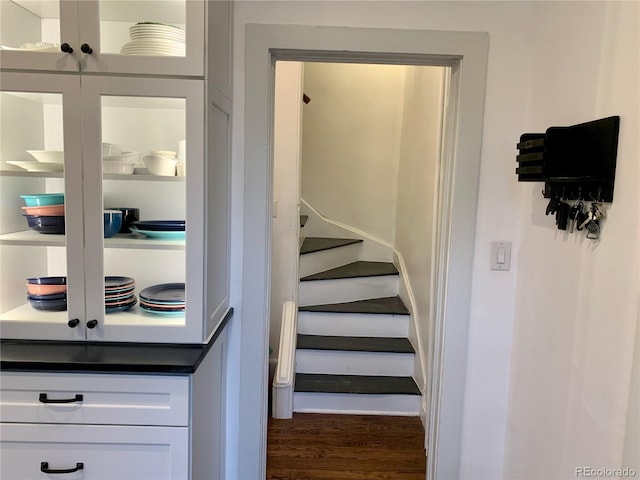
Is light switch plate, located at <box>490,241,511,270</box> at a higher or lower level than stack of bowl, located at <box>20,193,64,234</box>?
lower

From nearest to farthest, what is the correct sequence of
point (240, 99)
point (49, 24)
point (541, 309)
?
point (49, 24), point (541, 309), point (240, 99)

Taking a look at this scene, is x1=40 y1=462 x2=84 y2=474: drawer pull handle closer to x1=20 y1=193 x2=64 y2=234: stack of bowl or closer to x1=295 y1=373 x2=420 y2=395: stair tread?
x1=20 y1=193 x2=64 y2=234: stack of bowl

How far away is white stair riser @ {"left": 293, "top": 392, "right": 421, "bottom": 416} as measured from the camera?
2828 millimetres

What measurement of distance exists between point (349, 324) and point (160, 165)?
201 cm

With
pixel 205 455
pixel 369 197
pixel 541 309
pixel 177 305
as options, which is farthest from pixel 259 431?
pixel 369 197

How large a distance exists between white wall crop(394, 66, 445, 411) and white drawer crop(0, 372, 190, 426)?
4.82ft

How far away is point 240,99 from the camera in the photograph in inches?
68.2

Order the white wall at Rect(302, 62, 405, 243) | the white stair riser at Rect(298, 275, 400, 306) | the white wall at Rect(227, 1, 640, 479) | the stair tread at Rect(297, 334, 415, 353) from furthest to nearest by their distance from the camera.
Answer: the white wall at Rect(302, 62, 405, 243) < the white stair riser at Rect(298, 275, 400, 306) < the stair tread at Rect(297, 334, 415, 353) < the white wall at Rect(227, 1, 640, 479)

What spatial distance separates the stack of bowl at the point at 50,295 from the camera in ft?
5.08

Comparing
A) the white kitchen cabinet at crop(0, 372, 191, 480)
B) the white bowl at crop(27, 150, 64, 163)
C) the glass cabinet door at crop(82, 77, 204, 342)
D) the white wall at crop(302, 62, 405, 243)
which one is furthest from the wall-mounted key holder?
the white wall at crop(302, 62, 405, 243)

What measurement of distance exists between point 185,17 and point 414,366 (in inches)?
96.5

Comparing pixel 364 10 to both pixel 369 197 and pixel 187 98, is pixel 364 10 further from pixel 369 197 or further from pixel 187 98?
pixel 369 197

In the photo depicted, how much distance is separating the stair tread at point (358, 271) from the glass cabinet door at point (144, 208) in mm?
1757

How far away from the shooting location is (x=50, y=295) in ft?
5.08
